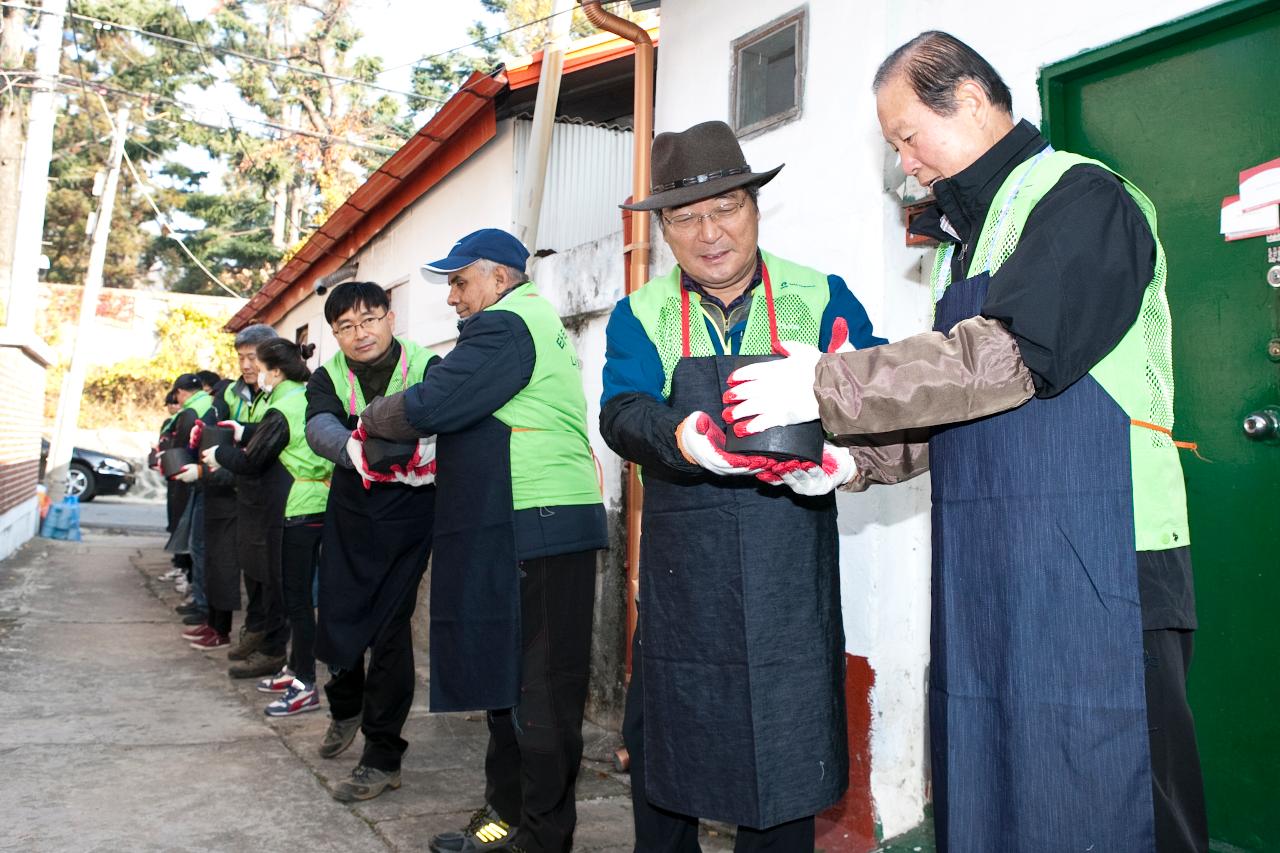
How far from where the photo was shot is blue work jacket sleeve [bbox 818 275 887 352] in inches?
99.7

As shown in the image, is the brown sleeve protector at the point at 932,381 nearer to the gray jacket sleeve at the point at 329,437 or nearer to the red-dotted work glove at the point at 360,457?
the red-dotted work glove at the point at 360,457

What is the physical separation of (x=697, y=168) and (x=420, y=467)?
75.5 inches

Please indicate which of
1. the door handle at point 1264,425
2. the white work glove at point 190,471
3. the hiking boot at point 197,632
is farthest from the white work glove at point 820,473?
the hiking boot at point 197,632

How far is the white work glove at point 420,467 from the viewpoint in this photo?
4.00 meters

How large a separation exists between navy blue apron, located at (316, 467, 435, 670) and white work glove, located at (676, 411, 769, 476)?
7.69 ft

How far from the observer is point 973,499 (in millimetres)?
1837

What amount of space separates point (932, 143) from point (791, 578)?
0.99 meters

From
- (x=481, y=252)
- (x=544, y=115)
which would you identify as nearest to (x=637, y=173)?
(x=544, y=115)

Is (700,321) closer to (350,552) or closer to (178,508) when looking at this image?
(350,552)

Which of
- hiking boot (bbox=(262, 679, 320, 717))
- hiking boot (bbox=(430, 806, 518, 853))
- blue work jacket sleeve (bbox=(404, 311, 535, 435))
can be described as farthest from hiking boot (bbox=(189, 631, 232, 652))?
blue work jacket sleeve (bbox=(404, 311, 535, 435))

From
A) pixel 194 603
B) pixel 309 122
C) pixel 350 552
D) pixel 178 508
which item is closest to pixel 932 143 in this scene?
pixel 350 552

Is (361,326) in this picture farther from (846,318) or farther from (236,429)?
(236,429)

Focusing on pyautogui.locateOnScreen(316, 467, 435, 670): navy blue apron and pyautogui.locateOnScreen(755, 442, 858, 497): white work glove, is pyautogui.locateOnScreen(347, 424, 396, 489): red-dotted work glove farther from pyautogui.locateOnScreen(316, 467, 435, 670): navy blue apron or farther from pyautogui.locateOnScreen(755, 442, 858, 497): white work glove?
pyautogui.locateOnScreen(755, 442, 858, 497): white work glove

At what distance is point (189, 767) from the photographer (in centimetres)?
460
